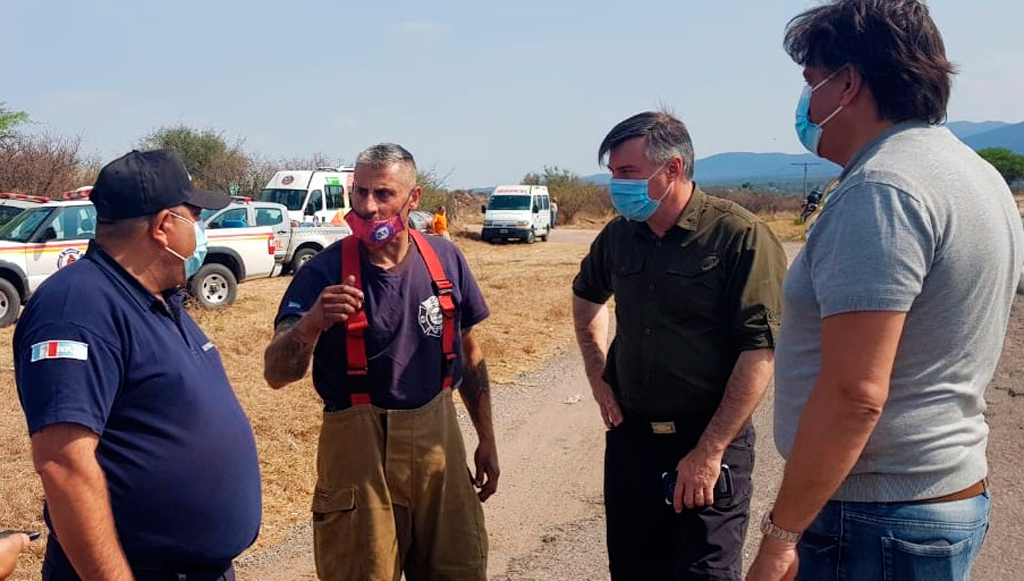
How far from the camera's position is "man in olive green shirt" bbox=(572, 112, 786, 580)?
123 inches

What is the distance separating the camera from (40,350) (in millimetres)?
2273

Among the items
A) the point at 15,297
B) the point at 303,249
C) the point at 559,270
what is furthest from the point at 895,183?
the point at 559,270

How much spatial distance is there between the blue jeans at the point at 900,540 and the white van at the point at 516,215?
31005 millimetres

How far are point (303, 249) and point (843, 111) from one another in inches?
701

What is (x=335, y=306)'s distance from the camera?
301 centimetres

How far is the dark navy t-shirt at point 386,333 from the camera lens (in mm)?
3275

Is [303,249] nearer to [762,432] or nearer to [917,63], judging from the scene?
[762,432]

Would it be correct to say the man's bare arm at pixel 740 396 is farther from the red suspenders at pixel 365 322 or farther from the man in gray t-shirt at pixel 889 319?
the red suspenders at pixel 365 322

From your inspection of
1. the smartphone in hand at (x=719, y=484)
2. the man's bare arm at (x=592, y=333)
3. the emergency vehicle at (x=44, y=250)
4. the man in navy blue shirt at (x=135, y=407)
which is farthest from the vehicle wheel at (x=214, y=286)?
the smartphone in hand at (x=719, y=484)

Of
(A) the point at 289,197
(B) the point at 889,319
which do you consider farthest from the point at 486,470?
(A) the point at 289,197

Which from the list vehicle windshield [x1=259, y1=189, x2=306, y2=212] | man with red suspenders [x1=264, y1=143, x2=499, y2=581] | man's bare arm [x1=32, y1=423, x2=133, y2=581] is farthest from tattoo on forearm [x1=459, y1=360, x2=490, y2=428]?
vehicle windshield [x1=259, y1=189, x2=306, y2=212]

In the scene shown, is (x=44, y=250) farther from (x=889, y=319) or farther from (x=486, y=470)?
(x=889, y=319)

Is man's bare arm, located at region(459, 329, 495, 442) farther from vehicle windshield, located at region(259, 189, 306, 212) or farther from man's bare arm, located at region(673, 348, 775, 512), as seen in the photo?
vehicle windshield, located at region(259, 189, 306, 212)

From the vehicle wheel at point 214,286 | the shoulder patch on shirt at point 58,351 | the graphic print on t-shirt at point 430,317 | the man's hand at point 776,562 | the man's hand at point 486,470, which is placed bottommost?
the vehicle wheel at point 214,286
